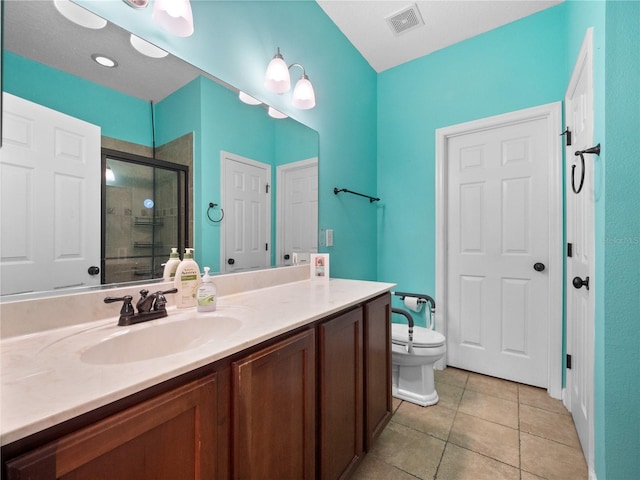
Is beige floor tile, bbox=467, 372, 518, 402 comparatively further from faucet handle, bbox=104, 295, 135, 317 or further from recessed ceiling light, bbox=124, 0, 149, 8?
recessed ceiling light, bbox=124, 0, 149, 8

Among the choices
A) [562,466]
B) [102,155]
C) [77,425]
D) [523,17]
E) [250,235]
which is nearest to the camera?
[77,425]

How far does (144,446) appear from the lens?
56cm

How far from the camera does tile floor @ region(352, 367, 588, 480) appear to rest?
1.35 m

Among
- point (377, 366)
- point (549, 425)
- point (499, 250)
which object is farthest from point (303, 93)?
point (549, 425)

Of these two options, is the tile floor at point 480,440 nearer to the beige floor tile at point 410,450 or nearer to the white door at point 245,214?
the beige floor tile at point 410,450

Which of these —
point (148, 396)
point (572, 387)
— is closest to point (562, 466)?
point (572, 387)

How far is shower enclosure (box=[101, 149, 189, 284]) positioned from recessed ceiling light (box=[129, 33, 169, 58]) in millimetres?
409

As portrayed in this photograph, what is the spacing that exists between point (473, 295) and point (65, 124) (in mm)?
2655

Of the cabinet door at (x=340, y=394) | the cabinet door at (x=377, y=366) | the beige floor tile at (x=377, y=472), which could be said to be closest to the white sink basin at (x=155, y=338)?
the cabinet door at (x=340, y=394)

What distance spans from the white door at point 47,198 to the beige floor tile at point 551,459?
2.09 meters

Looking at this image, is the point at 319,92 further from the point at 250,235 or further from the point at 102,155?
the point at 102,155

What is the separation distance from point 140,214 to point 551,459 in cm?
223

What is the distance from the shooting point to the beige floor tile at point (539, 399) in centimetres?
185

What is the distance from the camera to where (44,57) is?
883 mm
